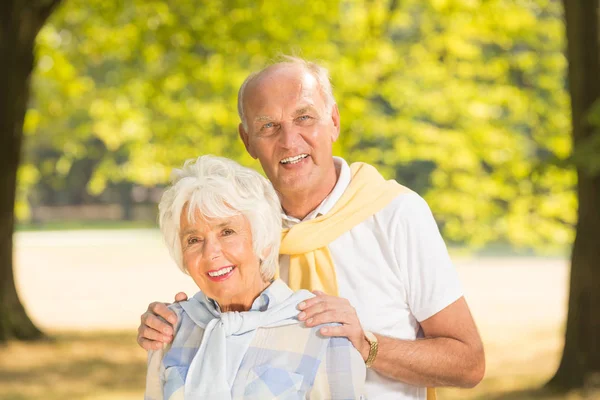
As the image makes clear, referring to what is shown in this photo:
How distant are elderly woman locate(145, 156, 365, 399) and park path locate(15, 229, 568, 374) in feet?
31.4

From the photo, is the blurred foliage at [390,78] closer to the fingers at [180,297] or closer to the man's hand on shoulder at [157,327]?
the fingers at [180,297]

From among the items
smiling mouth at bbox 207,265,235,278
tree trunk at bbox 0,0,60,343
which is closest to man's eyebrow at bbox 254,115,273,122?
smiling mouth at bbox 207,265,235,278

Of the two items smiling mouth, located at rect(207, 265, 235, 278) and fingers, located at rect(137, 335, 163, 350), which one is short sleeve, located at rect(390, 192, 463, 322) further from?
fingers, located at rect(137, 335, 163, 350)

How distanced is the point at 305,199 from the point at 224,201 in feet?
1.38

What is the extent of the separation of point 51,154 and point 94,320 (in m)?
30.3

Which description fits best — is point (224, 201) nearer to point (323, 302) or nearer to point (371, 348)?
point (323, 302)

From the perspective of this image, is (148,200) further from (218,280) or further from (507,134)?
(218,280)

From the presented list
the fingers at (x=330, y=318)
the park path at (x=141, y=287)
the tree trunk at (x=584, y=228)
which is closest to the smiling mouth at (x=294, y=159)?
the fingers at (x=330, y=318)

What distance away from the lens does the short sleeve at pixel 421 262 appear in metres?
2.51

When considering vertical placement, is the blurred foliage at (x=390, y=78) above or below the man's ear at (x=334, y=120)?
above

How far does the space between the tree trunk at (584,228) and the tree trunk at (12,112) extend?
5.85 metres

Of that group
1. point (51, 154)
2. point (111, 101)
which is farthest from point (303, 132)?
point (51, 154)

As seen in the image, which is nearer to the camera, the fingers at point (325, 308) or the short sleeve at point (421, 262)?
the fingers at point (325, 308)

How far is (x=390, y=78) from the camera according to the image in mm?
11828
